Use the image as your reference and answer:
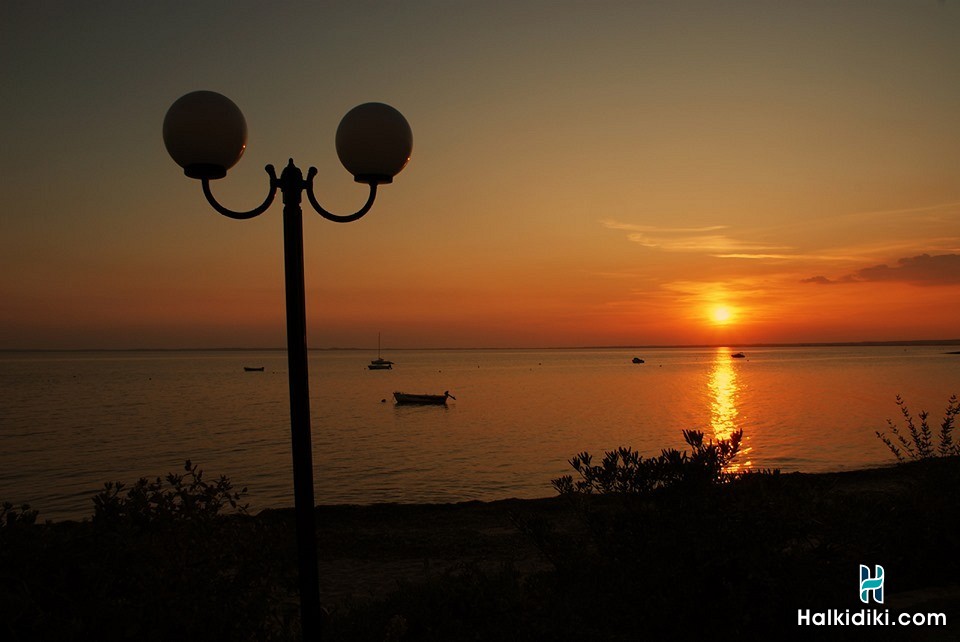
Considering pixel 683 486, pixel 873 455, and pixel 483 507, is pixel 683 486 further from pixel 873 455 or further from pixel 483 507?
pixel 873 455

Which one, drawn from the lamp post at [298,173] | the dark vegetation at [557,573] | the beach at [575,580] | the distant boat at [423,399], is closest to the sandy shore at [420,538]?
the beach at [575,580]

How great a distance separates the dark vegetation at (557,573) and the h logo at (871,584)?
0.62 ft

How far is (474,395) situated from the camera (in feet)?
257

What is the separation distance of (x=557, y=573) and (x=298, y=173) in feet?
15.1

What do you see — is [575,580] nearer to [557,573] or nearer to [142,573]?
[557,573]

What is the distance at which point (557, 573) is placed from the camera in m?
6.47

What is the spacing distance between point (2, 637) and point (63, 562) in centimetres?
63

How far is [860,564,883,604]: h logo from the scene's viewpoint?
6009 millimetres

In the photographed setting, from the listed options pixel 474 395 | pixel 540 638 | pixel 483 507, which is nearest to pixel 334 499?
pixel 483 507

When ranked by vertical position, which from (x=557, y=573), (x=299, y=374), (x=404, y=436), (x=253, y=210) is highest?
(x=253, y=210)

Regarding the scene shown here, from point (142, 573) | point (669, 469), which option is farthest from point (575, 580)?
point (142, 573)

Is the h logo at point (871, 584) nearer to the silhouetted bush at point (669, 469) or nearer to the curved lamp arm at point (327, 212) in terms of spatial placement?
the silhouetted bush at point (669, 469)

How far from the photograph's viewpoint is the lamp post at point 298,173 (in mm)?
4059

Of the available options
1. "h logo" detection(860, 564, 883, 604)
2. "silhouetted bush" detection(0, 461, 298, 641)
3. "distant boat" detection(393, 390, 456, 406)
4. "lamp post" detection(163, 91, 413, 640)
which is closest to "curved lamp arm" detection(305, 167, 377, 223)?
"lamp post" detection(163, 91, 413, 640)
